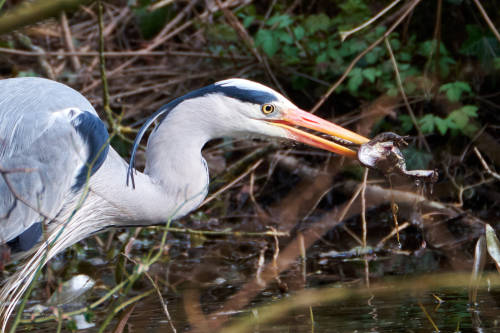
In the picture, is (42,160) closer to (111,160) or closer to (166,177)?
(111,160)

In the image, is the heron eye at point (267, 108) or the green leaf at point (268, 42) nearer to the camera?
the heron eye at point (267, 108)

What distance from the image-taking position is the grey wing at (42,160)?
2750 mm

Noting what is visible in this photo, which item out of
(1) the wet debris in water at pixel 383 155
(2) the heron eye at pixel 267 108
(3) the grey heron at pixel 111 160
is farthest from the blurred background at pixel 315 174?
(2) the heron eye at pixel 267 108

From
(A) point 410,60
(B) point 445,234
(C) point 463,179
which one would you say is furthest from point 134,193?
(A) point 410,60

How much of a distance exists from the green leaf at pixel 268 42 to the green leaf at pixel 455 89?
1183mm

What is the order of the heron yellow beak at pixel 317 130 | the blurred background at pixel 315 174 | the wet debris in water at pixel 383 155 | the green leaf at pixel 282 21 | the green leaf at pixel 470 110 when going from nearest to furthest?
1. the wet debris in water at pixel 383 155
2. the heron yellow beak at pixel 317 130
3. the blurred background at pixel 315 174
4. the green leaf at pixel 470 110
5. the green leaf at pixel 282 21

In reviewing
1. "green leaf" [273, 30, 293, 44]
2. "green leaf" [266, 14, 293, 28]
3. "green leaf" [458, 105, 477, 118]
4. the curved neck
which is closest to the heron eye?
the curved neck

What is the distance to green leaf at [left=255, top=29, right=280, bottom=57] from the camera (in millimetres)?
4801

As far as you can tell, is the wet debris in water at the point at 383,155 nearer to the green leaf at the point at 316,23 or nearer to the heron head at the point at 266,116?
the heron head at the point at 266,116

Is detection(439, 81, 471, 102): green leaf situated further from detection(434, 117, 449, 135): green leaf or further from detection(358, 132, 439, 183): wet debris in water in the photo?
detection(358, 132, 439, 183): wet debris in water

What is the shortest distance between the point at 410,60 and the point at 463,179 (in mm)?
973

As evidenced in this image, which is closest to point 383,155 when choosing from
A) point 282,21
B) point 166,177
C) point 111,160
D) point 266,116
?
point 266,116

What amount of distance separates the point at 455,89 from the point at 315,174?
→ 107 cm

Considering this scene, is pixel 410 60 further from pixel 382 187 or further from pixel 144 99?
pixel 144 99
